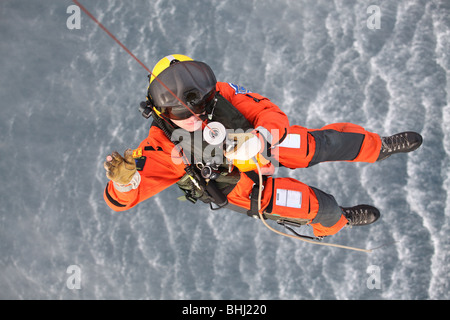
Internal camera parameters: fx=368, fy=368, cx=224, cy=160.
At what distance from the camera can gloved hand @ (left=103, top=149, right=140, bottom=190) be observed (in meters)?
2.65

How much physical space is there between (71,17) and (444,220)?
749cm

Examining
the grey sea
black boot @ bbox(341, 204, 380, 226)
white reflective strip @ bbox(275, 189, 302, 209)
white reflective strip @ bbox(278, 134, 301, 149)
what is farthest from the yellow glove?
the grey sea

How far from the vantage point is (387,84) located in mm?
5500

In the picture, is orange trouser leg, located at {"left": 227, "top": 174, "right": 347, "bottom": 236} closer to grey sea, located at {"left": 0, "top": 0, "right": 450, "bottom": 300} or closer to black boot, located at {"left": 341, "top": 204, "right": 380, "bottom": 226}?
black boot, located at {"left": 341, "top": 204, "right": 380, "bottom": 226}

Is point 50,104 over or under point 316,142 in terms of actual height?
over

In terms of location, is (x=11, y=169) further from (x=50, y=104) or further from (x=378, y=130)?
(x=378, y=130)

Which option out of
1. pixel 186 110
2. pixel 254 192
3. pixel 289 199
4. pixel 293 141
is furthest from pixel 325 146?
pixel 186 110

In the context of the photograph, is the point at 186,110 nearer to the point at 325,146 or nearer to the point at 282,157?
the point at 282,157

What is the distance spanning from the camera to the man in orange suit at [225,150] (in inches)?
114

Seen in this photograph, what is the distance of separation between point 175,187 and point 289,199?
326cm

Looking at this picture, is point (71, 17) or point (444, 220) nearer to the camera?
point (444, 220)

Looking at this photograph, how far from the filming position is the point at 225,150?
9.46ft

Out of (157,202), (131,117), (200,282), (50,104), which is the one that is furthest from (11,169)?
(200,282)

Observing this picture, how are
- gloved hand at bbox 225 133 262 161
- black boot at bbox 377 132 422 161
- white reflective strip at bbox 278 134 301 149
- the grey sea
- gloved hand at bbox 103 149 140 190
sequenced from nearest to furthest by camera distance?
gloved hand at bbox 103 149 140 190
gloved hand at bbox 225 133 262 161
white reflective strip at bbox 278 134 301 149
black boot at bbox 377 132 422 161
the grey sea
